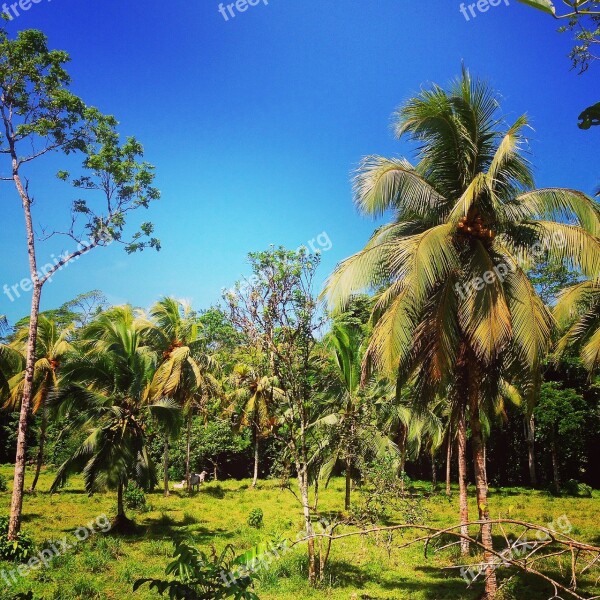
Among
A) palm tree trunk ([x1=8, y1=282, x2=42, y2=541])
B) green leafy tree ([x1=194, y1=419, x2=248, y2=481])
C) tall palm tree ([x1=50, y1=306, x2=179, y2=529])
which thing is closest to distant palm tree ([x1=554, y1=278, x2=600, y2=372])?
tall palm tree ([x1=50, y1=306, x2=179, y2=529])

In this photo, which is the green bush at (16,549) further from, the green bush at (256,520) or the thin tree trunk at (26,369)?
the green bush at (256,520)

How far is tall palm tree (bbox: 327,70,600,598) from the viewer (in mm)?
7199

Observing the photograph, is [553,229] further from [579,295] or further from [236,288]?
[236,288]

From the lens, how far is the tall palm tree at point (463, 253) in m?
7.20

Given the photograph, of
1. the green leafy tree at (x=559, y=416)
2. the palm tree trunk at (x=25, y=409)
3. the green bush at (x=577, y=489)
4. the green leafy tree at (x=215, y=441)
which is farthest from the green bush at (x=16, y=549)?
the green bush at (x=577, y=489)

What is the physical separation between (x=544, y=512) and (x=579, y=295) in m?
9.71

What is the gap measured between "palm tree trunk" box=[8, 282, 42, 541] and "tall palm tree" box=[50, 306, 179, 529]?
1409 mm

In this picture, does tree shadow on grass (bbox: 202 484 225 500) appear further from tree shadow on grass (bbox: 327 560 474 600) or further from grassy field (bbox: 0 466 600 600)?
tree shadow on grass (bbox: 327 560 474 600)

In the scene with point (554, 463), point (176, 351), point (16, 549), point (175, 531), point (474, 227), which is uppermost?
point (474, 227)

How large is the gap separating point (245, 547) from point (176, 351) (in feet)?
27.5

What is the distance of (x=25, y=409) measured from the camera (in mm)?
11172

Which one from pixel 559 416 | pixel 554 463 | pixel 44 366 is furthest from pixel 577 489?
pixel 44 366

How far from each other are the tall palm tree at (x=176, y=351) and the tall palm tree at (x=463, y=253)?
10954 millimetres

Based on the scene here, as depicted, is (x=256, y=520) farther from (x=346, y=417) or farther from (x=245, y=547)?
(x=346, y=417)
